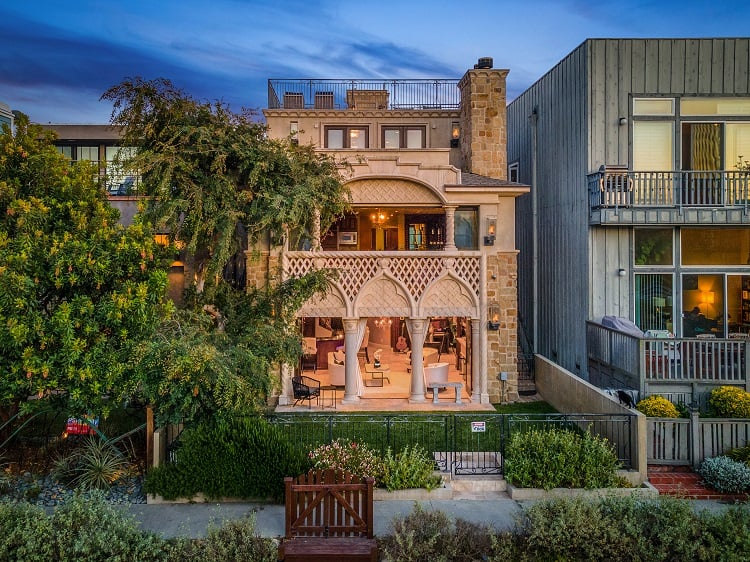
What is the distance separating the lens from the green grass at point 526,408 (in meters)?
15.3

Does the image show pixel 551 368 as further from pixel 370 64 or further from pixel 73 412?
pixel 370 64

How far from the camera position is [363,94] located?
21.5 meters

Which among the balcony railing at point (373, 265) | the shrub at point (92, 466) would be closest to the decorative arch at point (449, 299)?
the balcony railing at point (373, 265)

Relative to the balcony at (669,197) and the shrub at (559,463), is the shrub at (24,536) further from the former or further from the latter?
the balcony at (669,197)

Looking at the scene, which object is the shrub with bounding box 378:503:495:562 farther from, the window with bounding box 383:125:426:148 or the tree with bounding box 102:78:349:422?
the window with bounding box 383:125:426:148

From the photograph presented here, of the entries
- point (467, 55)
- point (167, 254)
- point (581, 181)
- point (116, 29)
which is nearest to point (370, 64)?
point (467, 55)

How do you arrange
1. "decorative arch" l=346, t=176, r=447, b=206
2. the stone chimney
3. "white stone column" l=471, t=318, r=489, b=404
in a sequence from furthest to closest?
the stone chimney
"decorative arch" l=346, t=176, r=447, b=206
"white stone column" l=471, t=318, r=489, b=404

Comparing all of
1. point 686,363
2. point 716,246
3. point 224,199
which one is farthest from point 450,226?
point 716,246

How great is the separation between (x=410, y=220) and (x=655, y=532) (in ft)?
50.3

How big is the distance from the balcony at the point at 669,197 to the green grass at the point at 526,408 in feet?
18.3

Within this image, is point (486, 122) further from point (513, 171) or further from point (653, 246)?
point (653, 246)

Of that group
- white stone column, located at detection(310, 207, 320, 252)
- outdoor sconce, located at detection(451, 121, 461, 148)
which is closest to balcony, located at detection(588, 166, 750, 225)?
outdoor sconce, located at detection(451, 121, 461, 148)

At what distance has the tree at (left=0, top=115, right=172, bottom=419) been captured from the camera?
9.02 m

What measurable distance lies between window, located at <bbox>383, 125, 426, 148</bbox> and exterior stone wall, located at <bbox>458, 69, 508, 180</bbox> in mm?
2575
